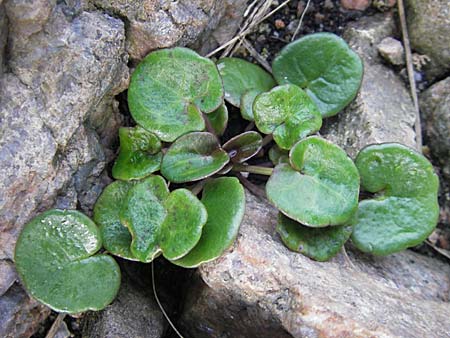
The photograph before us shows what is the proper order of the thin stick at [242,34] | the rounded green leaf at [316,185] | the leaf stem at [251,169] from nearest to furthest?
the rounded green leaf at [316,185] < the leaf stem at [251,169] < the thin stick at [242,34]

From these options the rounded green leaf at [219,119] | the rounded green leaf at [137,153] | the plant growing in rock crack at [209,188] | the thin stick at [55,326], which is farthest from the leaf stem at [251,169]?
the thin stick at [55,326]

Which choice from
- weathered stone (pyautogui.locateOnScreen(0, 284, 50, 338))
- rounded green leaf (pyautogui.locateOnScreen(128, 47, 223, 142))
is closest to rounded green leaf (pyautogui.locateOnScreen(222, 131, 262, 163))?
rounded green leaf (pyautogui.locateOnScreen(128, 47, 223, 142))

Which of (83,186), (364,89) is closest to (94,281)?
(83,186)

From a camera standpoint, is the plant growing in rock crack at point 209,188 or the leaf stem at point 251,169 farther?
the leaf stem at point 251,169

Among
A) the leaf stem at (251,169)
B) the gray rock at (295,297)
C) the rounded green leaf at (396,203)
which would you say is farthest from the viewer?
the leaf stem at (251,169)

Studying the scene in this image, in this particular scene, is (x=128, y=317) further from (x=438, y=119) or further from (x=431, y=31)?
(x=431, y=31)

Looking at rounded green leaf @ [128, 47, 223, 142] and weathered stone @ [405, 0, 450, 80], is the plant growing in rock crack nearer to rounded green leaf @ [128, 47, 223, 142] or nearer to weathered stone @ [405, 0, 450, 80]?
rounded green leaf @ [128, 47, 223, 142]

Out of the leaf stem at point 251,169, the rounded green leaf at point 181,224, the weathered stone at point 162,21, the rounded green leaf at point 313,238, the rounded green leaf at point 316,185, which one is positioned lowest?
the rounded green leaf at point 313,238

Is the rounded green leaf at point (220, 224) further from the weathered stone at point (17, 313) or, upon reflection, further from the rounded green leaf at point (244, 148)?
the weathered stone at point (17, 313)
